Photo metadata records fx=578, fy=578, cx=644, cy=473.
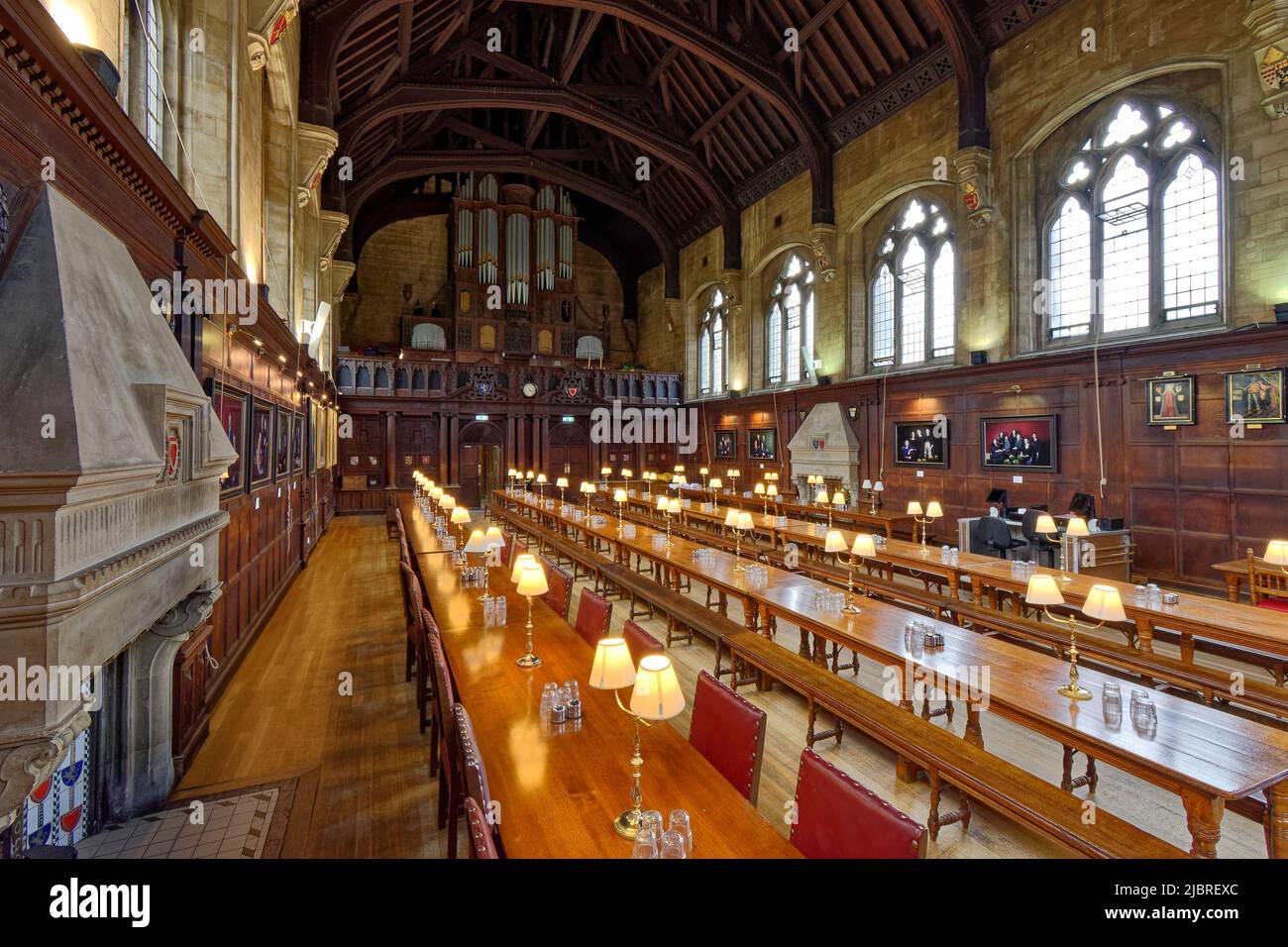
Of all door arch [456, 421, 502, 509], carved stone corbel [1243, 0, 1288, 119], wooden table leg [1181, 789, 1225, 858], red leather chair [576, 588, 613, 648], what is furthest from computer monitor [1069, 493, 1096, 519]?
door arch [456, 421, 502, 509]

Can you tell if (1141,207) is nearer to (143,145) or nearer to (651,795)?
(651,795)

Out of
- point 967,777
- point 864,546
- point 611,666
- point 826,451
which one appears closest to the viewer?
point 611,666

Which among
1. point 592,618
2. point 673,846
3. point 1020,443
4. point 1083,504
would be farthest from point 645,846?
point 1020,443

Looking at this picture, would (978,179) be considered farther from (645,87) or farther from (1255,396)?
(645,87)

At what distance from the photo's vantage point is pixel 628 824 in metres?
2.15

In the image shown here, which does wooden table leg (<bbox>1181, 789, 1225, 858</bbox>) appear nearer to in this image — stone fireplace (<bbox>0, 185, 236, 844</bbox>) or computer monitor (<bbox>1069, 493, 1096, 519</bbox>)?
stone fireplace (<bbox>0, 185, 236, 844</bbox>)

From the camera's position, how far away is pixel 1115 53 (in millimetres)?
10039

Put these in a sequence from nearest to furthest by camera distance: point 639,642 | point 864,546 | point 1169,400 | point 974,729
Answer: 1. point 639,642
2. point 974,729
3. point 864,546
4. point 1169,400

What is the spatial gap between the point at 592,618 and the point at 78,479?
3.20 meters

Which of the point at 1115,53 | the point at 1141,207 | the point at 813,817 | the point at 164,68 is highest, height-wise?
the point at 1115,53

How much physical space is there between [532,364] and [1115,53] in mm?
17474

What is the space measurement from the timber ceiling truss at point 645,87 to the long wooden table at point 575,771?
11.2 metres

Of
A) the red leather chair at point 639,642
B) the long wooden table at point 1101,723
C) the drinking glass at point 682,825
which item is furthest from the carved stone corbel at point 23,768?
the long wooden table at point 1101,723

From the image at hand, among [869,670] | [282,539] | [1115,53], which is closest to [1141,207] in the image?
[1115,53]
